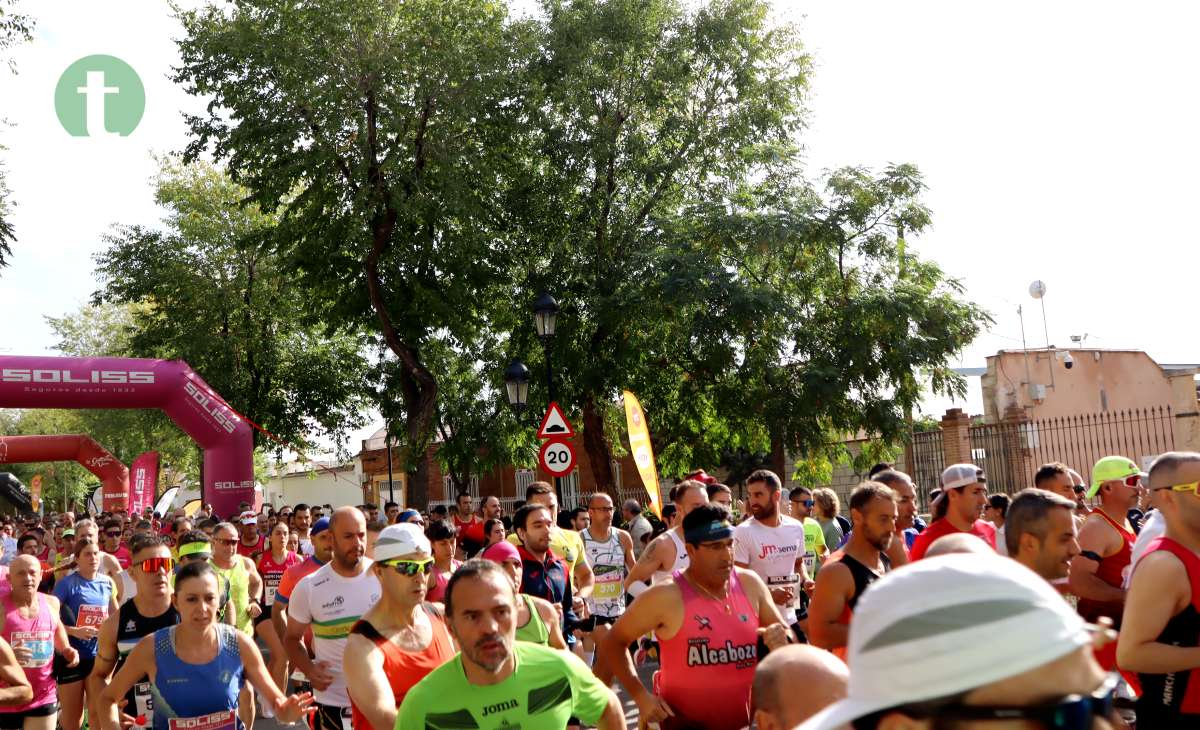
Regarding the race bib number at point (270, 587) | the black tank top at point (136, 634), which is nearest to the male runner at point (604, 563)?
the race bib number at point (270, 587)

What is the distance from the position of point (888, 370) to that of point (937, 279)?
2.21 metres

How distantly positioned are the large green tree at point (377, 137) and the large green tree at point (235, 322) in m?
10.2

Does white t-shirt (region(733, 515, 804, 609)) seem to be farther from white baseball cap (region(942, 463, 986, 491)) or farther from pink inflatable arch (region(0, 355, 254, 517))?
pink inflatable arch (region(0, 355, 254, 517))

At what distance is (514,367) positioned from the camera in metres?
18.7

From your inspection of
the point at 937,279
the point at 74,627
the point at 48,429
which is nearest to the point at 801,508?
the point at 74,627

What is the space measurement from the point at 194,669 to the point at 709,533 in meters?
2.81

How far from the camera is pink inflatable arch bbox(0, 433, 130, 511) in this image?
3619 cm

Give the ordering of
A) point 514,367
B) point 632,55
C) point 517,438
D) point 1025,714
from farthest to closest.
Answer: point 517,438 < point 632,55 < point 514,367 < point 1025,714

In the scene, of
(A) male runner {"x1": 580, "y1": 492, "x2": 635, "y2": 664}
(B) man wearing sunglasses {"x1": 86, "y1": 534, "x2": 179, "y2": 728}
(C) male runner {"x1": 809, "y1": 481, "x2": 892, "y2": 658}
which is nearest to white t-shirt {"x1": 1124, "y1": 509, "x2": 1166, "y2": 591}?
(C) male runner {"x1": 809, "y1": 481, "x2": 892, "y2": 658}

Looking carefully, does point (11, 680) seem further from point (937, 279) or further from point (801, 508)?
point (937, 279)

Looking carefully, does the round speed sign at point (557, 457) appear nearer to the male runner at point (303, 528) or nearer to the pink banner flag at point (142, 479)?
the male runner at point (303, 528)

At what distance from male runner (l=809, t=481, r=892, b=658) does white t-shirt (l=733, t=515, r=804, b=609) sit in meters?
3.03

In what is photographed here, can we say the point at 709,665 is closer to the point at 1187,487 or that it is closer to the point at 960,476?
the point at 1187,487

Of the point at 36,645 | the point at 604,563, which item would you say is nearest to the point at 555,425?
the point at 604,563
